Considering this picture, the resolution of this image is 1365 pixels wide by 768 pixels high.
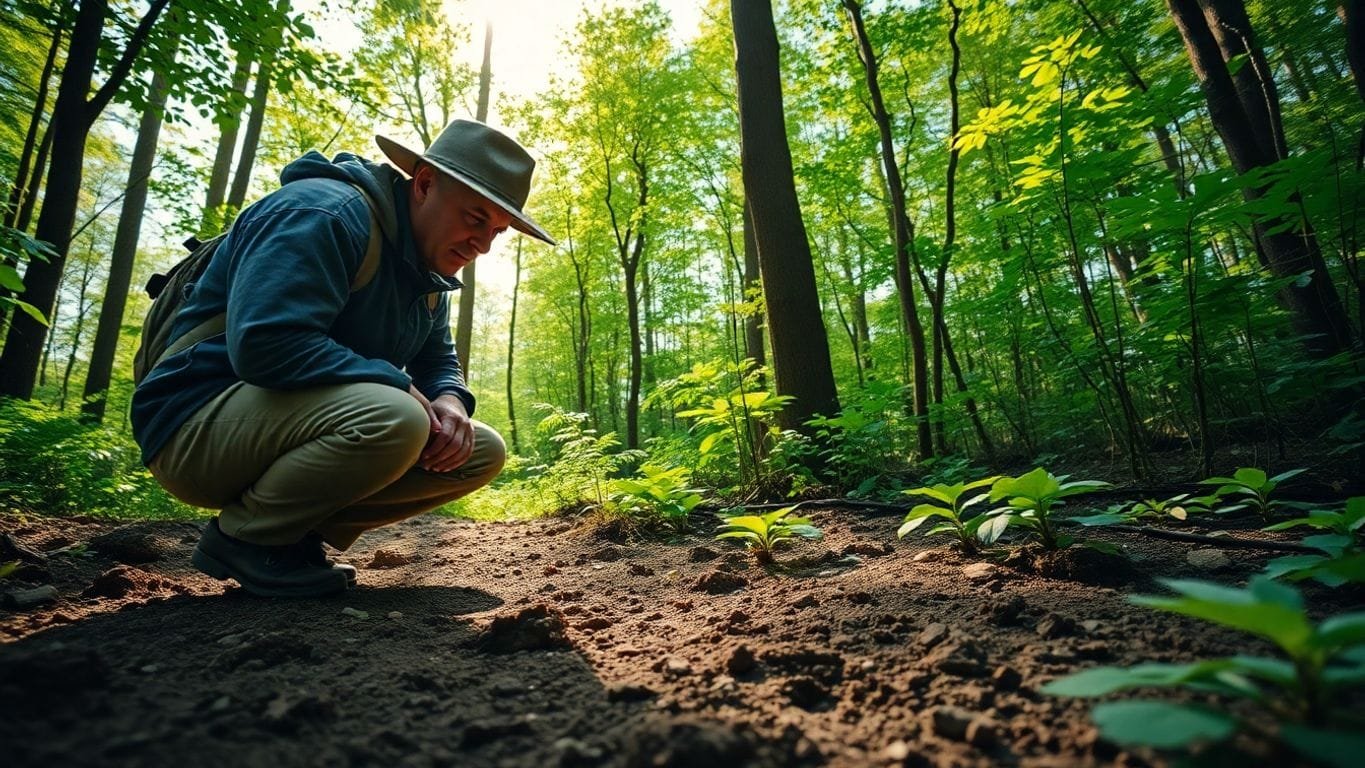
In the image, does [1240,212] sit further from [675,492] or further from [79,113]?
[79,113]

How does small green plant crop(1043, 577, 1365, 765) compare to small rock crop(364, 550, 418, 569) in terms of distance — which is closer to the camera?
small green plant crop(1043, 577, 1365, 765)

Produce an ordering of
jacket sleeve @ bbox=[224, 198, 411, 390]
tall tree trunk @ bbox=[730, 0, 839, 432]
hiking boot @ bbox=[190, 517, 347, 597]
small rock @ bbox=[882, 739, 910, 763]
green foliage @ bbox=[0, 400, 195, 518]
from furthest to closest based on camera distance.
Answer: tall tree trunk @ bbox=[730, 0, 839, 432], green foliage @ bbox=[0, 400, 195, 518], hiking boot @ bbox=[190, 517, 347, 597], jacket sleeve @ bbox=[224, 198, 411, 390], small rock @ bbox=[882, 739, 910, 763]

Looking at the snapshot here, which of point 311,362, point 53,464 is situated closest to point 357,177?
point 311,362

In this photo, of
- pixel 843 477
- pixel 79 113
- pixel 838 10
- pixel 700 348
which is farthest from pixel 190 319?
pixel 700 348

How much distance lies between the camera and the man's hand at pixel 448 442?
208cm

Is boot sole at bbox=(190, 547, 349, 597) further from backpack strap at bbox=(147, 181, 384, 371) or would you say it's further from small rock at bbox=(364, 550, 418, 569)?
small rock at bbox=(364, 550, 418, 569)

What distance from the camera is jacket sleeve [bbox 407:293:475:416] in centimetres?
Result: 263

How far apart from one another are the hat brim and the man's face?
0.11 ft

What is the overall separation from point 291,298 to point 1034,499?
240cm

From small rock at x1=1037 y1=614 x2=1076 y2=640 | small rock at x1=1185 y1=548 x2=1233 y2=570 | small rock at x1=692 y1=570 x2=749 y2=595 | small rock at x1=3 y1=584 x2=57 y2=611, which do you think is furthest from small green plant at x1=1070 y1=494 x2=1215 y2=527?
small rock at x1=3 y1=584 x2=57 y2=611

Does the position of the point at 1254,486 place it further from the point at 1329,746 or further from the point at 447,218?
the point at 447,218

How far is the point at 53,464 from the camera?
402 cm

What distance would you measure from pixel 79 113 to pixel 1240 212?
6895 mm

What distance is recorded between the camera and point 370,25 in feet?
41.2
